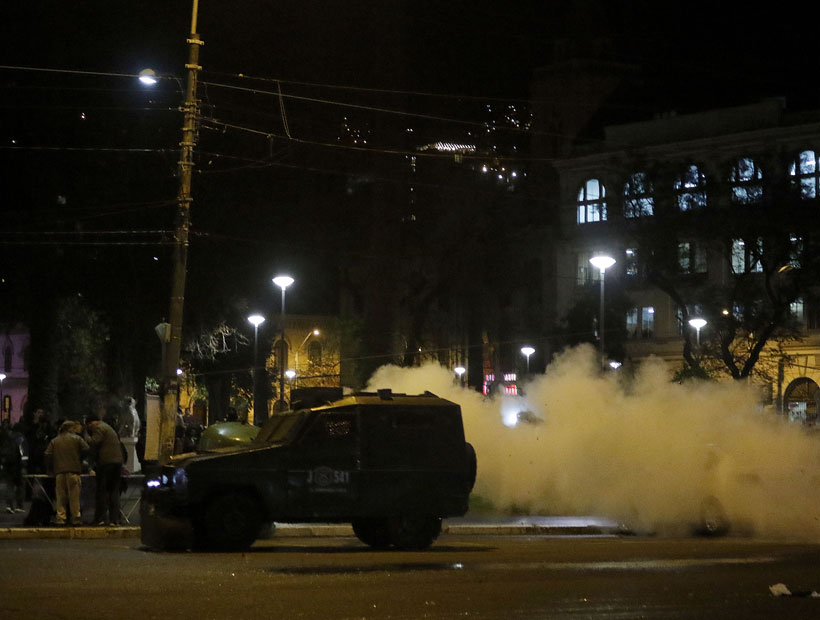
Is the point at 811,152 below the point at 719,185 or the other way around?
the other way around

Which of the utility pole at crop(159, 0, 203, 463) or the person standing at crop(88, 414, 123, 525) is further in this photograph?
the utility pole at crop(159, 0, 203, 463)

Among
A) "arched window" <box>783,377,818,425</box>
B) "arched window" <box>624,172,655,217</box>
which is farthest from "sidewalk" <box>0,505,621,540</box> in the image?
"arched window" <box>783,377,818,425</box>

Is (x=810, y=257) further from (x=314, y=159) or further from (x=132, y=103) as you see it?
(x=132, y=103)

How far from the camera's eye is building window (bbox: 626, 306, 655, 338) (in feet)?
221

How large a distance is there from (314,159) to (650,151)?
27.8 metres

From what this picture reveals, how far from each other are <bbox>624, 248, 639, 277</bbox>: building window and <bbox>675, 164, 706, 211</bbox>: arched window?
9.77 ft

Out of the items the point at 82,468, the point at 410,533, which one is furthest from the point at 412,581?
the point at 82,468

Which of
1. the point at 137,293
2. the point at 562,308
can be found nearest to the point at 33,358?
the point at 137,293

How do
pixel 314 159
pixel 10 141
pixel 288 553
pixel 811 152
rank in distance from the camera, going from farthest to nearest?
pixel 811 152
pixel 314 159
pixel 10 141
pixel 288 553

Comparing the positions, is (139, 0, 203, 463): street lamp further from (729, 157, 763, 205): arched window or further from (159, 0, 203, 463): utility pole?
(729, 157, 763, 205): arched window

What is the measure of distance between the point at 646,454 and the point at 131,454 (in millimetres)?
16074

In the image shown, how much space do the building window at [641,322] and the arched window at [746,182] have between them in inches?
665

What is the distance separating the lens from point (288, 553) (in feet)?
56.9

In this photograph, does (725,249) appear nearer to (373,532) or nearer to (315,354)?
(315,354)
